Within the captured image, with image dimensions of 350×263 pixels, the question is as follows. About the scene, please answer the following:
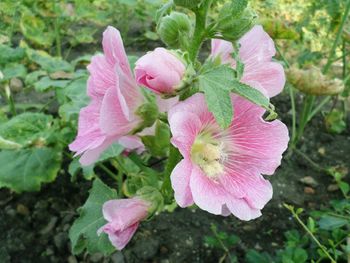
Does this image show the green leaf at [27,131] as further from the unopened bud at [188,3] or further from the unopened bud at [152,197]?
the unopened bud at [188,3]

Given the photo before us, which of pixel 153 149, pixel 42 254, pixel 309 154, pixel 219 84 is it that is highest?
pixel 219 84

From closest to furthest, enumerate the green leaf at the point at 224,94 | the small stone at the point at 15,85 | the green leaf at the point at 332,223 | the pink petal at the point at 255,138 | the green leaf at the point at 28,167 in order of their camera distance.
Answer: the green leaf at the point at 224,94 < the pink petal at the point at 255,138 < the green leaf at the point at 332,223 < the green leaf at the point at 28,167 < the small stone at the point at 15,85

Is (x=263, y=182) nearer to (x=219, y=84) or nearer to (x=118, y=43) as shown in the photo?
(x=219, y=84)

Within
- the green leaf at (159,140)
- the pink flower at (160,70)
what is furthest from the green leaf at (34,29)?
the pink flower at (160,70)

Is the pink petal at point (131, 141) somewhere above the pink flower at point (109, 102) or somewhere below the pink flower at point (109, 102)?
below

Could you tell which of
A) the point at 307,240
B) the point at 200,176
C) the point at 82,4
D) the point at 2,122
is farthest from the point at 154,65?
the point at 82,4

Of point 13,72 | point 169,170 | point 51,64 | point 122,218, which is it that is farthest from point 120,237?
point 51,64

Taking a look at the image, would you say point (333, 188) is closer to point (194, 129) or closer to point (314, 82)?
point (314, 82)
